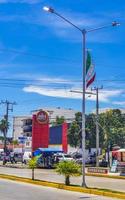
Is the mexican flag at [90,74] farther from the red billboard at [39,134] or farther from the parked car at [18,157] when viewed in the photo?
the parked car at [18,157]

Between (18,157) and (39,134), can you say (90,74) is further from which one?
(18,157)

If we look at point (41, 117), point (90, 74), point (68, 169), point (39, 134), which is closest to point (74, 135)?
point (39, 134)

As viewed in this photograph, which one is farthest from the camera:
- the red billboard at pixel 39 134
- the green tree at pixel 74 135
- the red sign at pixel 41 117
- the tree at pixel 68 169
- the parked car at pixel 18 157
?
the green tree at pixel 74 135

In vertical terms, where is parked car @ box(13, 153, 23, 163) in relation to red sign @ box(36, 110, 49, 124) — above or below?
below

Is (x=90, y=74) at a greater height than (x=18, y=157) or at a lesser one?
greater

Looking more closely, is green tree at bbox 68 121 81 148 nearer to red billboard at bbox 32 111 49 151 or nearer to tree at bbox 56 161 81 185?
red billboard at bbox 32 111 49 151

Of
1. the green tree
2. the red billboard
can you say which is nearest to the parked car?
the red billboard

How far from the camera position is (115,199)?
797 inches

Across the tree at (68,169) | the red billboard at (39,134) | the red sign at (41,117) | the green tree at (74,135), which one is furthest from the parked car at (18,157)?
the tree at (68,169)

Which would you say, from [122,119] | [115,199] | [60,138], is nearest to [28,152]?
[60,138]

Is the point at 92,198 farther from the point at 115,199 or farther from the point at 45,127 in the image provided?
the point at 45,127

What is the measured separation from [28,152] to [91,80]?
166ft

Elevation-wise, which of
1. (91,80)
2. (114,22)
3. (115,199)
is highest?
(114,22)

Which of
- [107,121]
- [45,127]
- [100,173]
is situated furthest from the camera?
[107,121]
